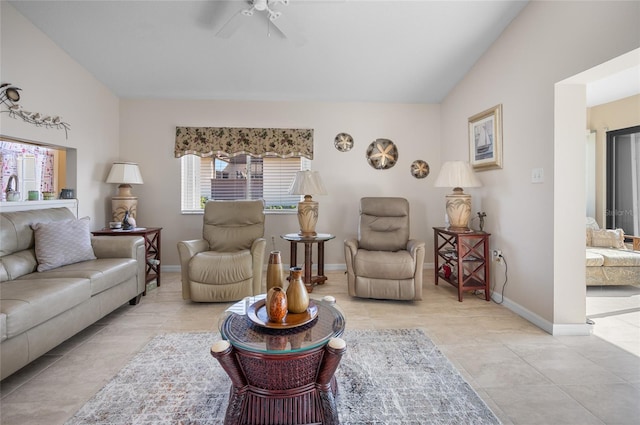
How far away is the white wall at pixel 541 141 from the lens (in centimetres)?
212

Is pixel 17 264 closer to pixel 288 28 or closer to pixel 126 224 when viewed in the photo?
pixel 126 224

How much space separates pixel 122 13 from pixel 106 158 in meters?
1.92

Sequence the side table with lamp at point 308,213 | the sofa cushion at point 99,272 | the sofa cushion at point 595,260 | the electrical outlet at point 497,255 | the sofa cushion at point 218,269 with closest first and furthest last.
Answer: the sofa cushion at point 99,272, the sofa cushion at point 218,269, the electrical outlet at point 497,255, the sofa cushion at point 595,260, the side table with lamp at point 308,213

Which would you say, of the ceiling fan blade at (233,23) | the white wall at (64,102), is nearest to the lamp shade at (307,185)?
the ceiling fan blade at (233,23)

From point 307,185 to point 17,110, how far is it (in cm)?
275

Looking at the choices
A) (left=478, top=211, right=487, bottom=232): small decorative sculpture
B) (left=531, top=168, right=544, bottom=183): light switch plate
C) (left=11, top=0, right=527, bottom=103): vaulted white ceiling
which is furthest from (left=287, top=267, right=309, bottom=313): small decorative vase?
(left=478, top=211, right=487, bottom=232): small decorative sculpture

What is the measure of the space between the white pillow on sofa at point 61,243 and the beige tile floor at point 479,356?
1.98 feet

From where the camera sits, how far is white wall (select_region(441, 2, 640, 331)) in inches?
83.3

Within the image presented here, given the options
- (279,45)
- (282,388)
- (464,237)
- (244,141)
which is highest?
(279,45)

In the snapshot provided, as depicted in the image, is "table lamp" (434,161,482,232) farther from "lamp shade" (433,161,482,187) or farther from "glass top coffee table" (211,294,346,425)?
"glass top coffee table" (211,294,346,425)

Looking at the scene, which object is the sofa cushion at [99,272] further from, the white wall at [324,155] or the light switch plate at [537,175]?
the light switch plate at [537,175]

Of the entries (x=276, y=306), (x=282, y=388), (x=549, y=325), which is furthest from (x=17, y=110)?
(x=549, y=325)

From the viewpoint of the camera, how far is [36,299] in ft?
6.04

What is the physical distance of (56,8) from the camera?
8.79ft
